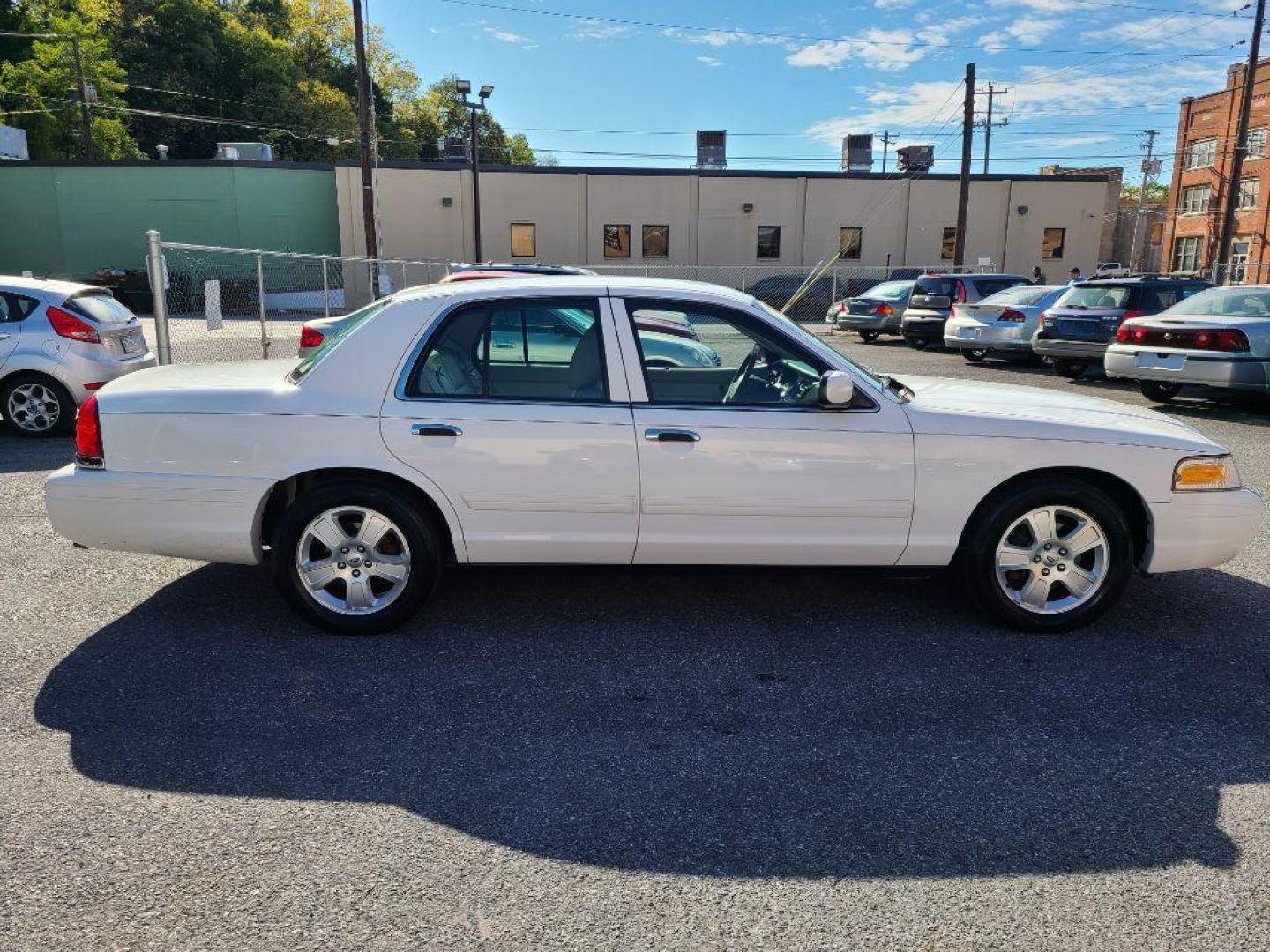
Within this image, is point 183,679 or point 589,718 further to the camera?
point 183,679

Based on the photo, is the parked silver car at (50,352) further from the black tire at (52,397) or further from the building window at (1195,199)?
the building window at (1195,199)

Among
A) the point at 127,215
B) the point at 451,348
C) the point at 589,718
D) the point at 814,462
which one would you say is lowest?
the point at 589,718

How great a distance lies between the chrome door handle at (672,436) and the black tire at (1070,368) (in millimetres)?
12416

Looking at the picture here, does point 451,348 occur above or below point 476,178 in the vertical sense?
below

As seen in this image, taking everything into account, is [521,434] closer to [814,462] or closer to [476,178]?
[814,462]

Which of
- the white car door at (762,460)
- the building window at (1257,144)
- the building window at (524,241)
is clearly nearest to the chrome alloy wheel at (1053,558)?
the white car door at (762,460)

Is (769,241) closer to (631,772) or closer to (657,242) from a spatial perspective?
(657,242)

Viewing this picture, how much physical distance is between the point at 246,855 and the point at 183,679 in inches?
56.5

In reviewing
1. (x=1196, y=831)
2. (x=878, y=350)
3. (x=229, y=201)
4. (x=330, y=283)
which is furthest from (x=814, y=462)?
(x=229, y=201)

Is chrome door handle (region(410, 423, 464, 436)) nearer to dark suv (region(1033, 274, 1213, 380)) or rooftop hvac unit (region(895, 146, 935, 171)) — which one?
dark suv (region(1033, 274, 1213, 380))

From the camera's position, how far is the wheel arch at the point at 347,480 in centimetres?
443

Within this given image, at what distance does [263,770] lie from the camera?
11.0 feet

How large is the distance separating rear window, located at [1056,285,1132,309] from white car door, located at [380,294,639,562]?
1246cm

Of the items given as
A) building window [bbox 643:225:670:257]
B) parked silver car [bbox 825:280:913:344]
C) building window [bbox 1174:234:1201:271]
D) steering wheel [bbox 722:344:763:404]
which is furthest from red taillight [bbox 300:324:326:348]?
building window [bbox 1174:234:1201:271]
